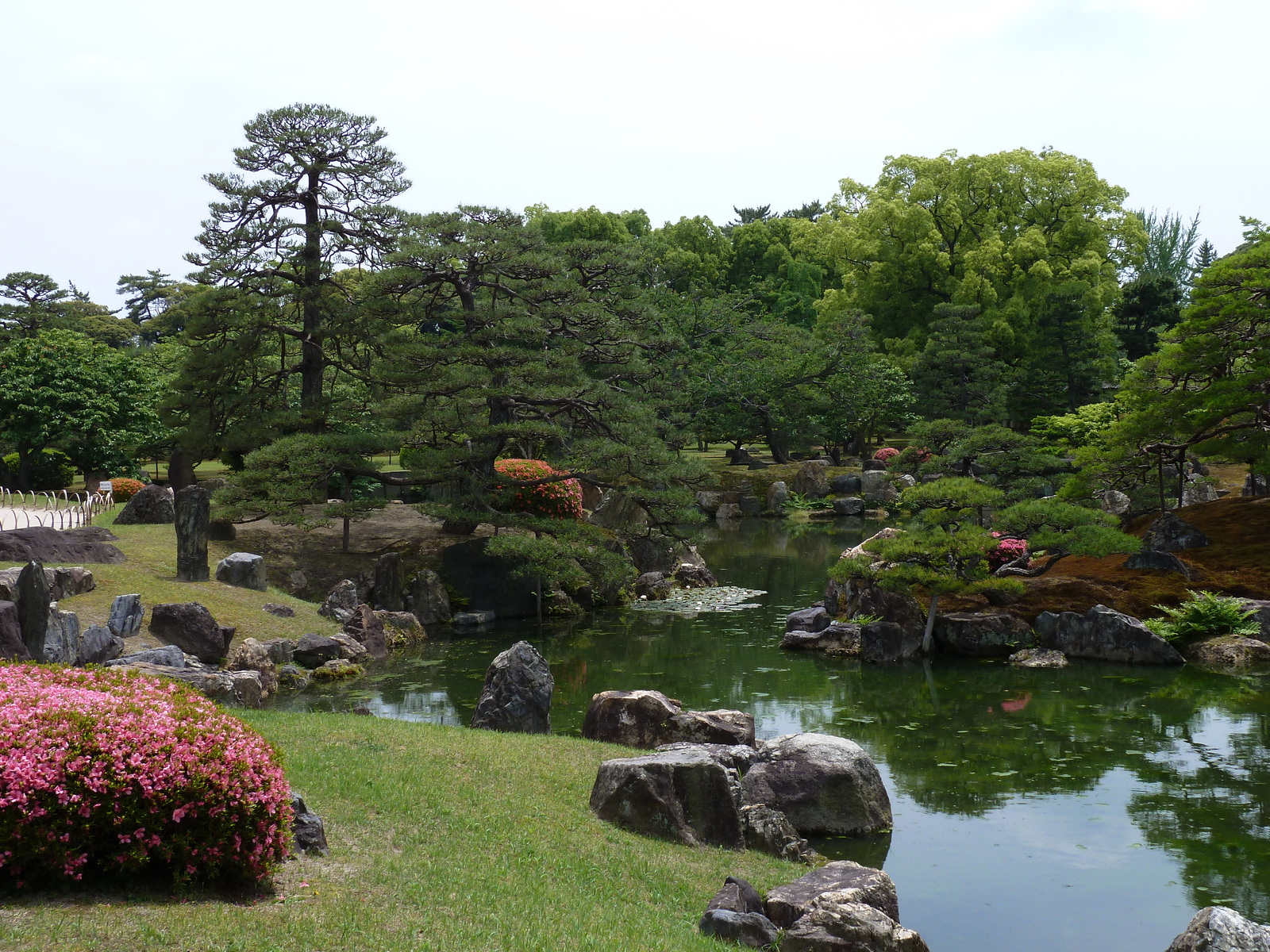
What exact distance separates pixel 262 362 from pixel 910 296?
37259 millimetres

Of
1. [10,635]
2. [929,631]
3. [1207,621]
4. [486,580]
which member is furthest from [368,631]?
[1207,621]

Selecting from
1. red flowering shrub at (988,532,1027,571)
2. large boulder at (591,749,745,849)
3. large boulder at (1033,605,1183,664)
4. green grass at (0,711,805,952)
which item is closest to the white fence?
green grass at (0,711,805,952)

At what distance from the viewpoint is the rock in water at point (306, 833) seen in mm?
6488

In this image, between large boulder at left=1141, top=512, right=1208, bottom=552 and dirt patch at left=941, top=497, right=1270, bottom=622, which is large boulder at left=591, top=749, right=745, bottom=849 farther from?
large boulder at left=1141, top=512, right=1208, bottom=552

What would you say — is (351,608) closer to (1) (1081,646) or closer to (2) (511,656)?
(2) (511,656)

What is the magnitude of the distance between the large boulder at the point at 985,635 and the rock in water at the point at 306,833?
1331 cm

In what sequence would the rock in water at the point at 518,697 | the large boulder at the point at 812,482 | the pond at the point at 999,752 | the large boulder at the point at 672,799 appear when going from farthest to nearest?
the large boulder at the point at 812,482 < the rock in water at the point at 518,697 < the large boulder at the point at 672,799 < the pond at the point at 999,752

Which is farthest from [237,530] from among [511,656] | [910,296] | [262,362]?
[910,296]

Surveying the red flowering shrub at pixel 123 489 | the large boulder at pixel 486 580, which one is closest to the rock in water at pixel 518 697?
the large boulder at pixel 486 580

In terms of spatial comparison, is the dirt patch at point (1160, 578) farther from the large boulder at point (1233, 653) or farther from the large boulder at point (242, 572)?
the large boulder at point (242, 572)

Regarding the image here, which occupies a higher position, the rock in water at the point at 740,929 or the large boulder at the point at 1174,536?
Result: the large boulder at the point at 1174,536

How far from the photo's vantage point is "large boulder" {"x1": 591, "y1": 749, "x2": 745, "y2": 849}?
8305 millimetres

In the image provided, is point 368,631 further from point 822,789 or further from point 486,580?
point 822,789

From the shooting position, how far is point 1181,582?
18.2 metres
